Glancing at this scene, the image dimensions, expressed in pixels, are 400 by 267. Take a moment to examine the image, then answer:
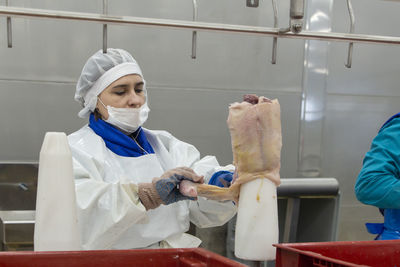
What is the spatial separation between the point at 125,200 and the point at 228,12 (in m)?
1.71

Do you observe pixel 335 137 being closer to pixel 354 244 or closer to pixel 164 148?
pixel 164 148

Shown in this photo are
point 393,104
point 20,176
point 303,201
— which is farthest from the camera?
point 393,104

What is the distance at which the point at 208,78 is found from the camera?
9.00 ft

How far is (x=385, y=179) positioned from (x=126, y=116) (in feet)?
2.82

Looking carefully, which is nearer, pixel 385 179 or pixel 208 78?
pixel 385 179

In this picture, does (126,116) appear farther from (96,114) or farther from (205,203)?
(205,203)

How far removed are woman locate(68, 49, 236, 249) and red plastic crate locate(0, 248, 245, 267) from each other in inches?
14.7

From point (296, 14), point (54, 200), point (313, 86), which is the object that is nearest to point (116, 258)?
point (54, 200)

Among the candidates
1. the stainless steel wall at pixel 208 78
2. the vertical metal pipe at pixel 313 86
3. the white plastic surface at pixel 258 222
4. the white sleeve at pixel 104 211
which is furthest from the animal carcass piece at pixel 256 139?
the vertical metal pipe at pixel 313 86

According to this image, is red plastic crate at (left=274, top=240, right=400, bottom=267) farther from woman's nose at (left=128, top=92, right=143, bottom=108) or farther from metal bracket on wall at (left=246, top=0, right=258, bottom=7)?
metal bracket on wall at (left=246, top=0, right=258, bottom=7)

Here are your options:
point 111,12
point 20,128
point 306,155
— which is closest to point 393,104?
point 306,155

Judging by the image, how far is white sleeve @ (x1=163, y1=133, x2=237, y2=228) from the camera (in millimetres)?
1605

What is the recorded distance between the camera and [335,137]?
2977 millimetres

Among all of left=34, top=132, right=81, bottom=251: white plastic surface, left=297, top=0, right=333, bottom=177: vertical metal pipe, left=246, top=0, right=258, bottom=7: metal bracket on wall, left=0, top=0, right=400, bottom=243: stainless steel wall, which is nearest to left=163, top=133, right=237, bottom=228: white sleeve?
left=246, top=0, right=258, bottom=7: metal bracket on wall
